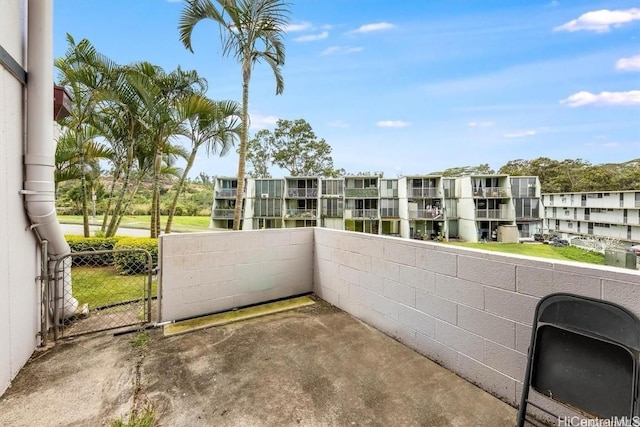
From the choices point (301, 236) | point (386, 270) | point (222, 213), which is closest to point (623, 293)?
point (386, 270)

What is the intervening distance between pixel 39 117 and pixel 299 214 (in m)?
19.8

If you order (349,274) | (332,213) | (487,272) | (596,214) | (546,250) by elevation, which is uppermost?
(332,213)

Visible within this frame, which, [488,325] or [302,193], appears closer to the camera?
[488,325]

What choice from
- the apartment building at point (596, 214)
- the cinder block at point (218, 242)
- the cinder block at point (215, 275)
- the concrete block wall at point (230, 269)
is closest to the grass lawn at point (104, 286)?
the concrete block wall at point (230, 269)

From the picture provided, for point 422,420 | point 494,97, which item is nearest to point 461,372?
point 422,420

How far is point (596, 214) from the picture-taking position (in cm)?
2527

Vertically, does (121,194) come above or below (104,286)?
above

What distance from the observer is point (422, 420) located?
5.69 ft

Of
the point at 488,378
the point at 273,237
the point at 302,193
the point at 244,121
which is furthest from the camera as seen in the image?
the point at 302,193

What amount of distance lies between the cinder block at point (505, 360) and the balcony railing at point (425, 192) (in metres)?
20.8

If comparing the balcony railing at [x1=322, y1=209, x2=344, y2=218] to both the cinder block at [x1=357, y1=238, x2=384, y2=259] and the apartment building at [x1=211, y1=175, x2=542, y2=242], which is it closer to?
the apartment building at [x1=211, y1=175, x2=542, y2=242]

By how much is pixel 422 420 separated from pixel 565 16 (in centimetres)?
1841

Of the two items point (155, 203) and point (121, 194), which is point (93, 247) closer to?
point (121, 194)

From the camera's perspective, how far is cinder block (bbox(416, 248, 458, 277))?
2234mm
